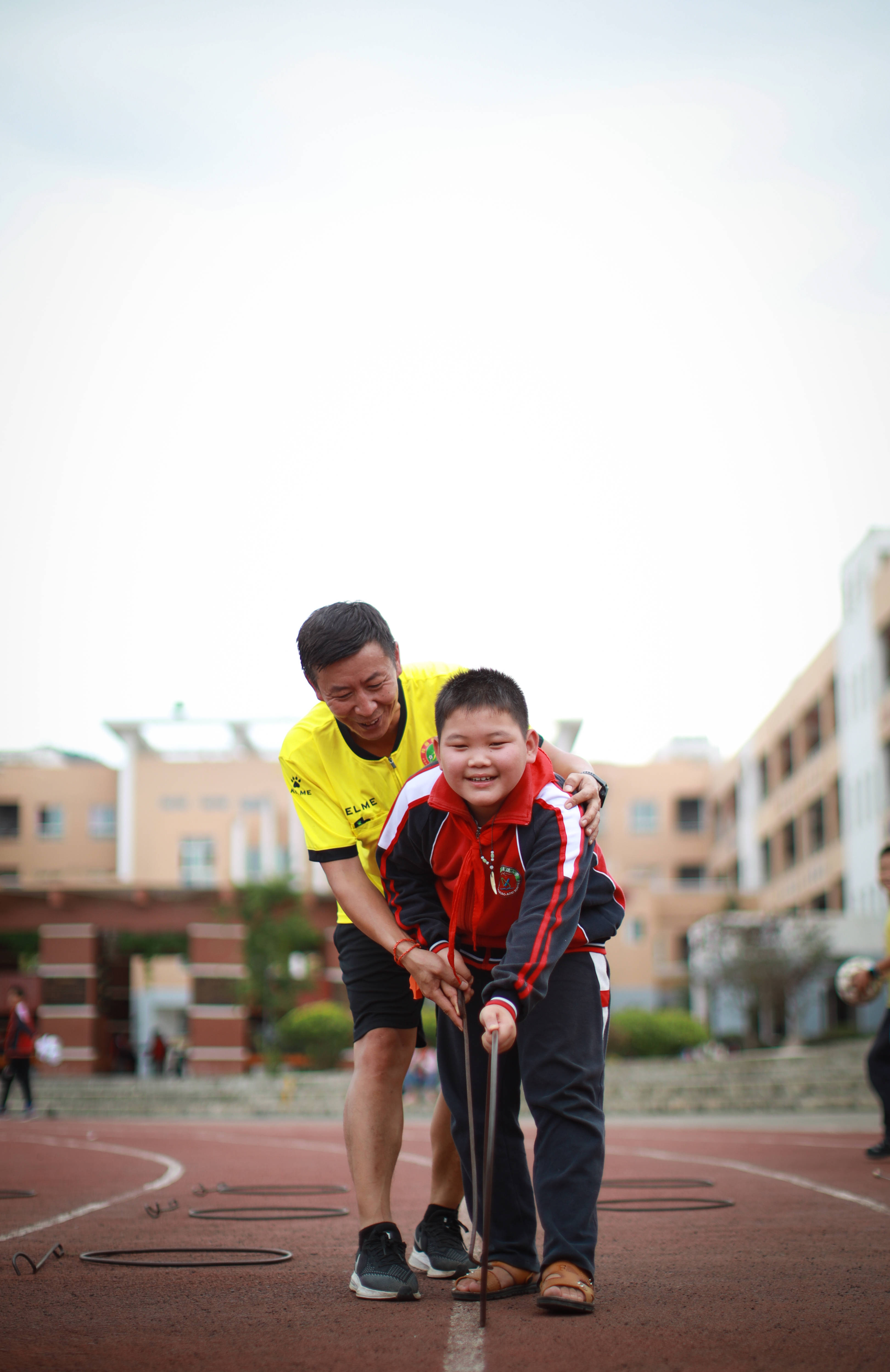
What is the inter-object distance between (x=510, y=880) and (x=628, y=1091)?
1941cm

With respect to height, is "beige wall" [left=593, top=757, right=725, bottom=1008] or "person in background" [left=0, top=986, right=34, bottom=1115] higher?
"beige wall" [left=593, top=757, right=725, bottom=1008]

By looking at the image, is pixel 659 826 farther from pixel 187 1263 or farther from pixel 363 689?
pixel 363 689

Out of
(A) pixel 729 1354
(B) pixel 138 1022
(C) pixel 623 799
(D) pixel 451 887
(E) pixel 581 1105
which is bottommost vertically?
(B) pixel 138 1022

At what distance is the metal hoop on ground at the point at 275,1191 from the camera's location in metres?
7.78

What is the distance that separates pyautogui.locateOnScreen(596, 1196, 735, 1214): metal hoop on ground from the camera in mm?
6402

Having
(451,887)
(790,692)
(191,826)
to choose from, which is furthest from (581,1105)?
(191,826)

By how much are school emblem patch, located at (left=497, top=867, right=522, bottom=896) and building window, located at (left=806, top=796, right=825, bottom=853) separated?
50.4 metres

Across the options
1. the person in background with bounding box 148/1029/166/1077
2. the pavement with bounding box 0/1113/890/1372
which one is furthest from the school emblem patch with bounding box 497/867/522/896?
the person in background with bounding box 148/1029/166/1077

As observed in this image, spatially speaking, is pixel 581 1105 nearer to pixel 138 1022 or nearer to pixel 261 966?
pixel 261 966

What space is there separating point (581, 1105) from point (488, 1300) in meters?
0.58

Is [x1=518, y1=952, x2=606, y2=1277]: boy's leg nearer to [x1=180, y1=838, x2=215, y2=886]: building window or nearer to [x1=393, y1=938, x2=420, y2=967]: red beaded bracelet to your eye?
[x1=393, y1=938, x2=420, y2=967]: red beaded bracelet

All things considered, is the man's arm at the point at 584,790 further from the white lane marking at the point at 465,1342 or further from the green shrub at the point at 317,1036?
the green shrub at the point at 317,1036

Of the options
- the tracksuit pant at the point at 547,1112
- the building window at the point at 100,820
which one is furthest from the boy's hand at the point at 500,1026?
the building window at the point at 100,820

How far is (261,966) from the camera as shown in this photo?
3412 centimetres
